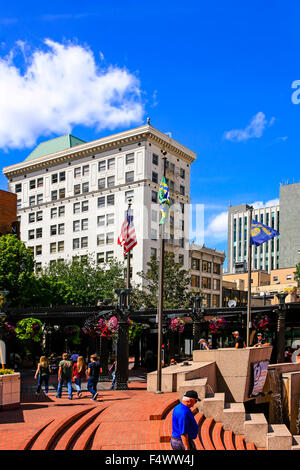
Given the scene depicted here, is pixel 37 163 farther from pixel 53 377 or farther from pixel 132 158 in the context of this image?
pixel 53 377

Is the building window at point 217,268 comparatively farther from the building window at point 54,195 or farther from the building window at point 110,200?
the building window at point 54,195

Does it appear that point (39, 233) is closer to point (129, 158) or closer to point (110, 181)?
point (110, 181)

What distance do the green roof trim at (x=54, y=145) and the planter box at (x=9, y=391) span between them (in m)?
64.8

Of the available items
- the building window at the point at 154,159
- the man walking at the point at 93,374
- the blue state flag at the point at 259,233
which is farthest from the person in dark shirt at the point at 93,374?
the building window at the point at 154,159

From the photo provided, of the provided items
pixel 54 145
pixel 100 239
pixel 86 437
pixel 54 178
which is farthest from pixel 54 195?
pixel 86 437

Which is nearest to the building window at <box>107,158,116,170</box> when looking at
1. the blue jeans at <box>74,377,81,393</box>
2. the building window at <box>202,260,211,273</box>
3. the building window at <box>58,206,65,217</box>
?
the building window at <box>58,206,65,217</box>

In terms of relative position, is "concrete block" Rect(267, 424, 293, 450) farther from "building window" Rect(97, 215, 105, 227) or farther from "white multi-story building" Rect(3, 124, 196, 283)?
"building window" Rect(97, 215, 105, 227)

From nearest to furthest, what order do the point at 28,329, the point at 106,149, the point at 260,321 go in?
the point at 28,329, the point at 260,321, the point at 106,149

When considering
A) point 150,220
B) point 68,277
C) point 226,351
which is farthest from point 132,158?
point 226,351

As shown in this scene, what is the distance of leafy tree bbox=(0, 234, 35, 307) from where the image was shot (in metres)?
43.8

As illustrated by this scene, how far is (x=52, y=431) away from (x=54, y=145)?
7298cm

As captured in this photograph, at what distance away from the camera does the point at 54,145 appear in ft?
267

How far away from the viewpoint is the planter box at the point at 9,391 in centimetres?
1530

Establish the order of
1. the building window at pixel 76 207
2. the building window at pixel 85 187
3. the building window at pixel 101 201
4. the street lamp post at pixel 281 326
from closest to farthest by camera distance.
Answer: the street lamp post at pixel 281 326 → the building window at pixel 101 201 → the building window at pixel 85 187 → the building window at pixel 76 207
